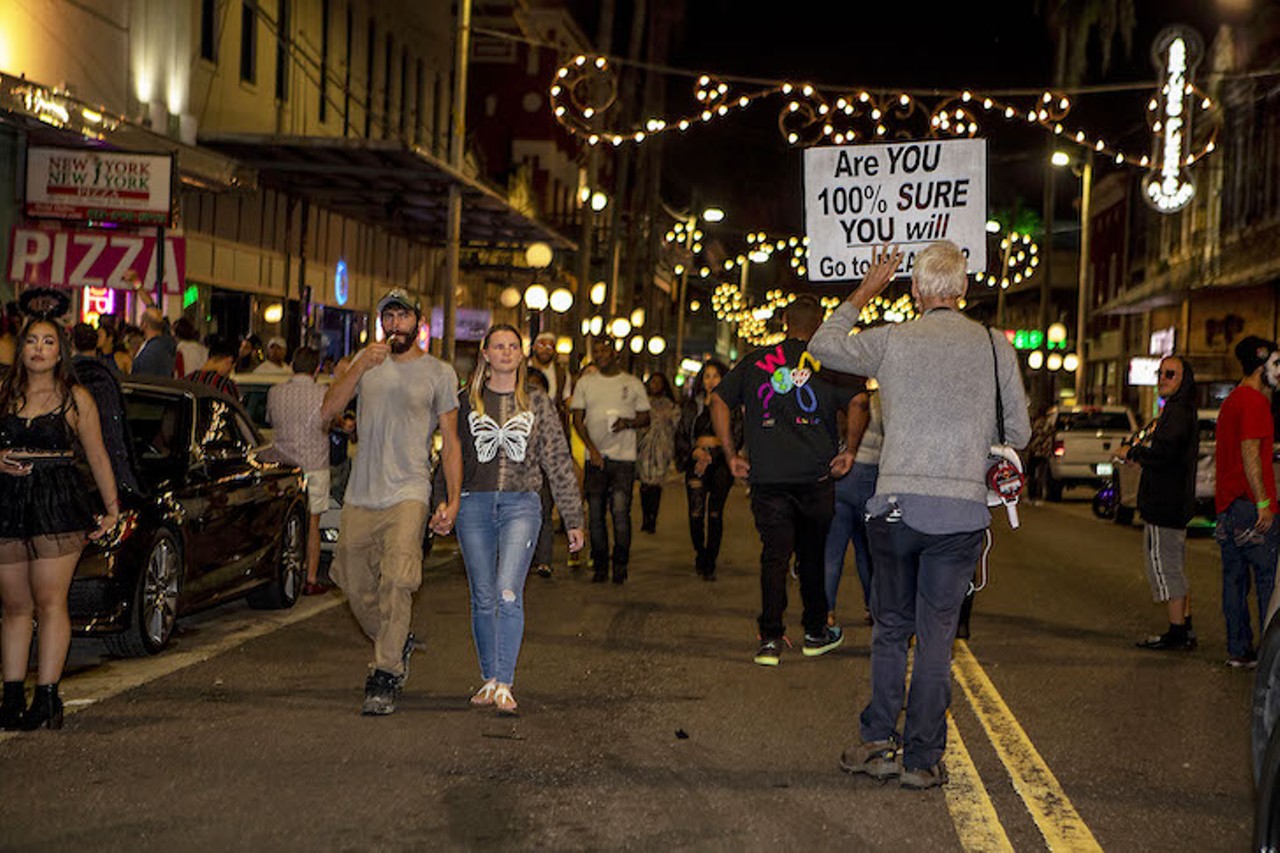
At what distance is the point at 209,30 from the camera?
83.9 feet

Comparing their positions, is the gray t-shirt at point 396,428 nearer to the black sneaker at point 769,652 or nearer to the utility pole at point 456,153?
the black sneaker at point 769,652

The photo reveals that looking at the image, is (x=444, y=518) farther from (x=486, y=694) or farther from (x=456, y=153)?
(x=456, y=153)

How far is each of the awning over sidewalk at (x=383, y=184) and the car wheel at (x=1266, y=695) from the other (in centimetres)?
1905

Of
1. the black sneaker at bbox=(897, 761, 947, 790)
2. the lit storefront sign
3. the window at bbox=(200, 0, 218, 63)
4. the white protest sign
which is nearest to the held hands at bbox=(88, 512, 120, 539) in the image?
the black sneaker at bbox=(897, 761, 947, 790)

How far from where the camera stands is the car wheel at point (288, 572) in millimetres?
11875

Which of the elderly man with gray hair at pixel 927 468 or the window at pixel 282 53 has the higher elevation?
the window at pixel 282 53

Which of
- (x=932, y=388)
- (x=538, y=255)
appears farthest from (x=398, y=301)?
(x=538, y=255)

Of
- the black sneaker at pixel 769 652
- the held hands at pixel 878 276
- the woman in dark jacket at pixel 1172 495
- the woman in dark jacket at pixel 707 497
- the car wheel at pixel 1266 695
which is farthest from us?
the woman in dark jacket at pixel 707 497

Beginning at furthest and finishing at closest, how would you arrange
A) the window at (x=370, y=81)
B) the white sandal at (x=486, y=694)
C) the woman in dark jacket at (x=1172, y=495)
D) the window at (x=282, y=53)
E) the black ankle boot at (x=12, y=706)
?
the window at (x=370, y=81)
the window at (x=282, y=53)
the woman in dark jacket at (x=1172, y=495)
the white sandal at (x=486, y=694)
the black ankle boot at (x=12, y=706)

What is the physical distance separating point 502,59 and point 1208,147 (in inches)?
1416

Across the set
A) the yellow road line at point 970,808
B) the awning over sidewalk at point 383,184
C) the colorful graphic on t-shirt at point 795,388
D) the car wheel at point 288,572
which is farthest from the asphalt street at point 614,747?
the awning over sidewalk at point 383,184

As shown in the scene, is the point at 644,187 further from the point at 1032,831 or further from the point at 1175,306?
the point at 1032,831

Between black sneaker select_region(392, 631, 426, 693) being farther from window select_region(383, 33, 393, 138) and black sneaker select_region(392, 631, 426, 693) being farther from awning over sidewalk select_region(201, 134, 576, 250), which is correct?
window select_region(383, 33, 393, 138)

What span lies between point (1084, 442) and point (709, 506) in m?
16.3
